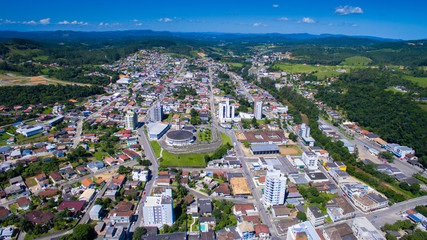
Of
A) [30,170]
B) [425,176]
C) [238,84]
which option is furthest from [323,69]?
[30,170]

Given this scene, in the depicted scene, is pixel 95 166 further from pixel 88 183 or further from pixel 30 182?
pixel 30 182

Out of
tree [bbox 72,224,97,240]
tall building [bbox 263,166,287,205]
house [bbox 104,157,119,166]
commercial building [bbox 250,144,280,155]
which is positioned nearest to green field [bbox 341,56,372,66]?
commercial building [bbox 250,144,280,155]

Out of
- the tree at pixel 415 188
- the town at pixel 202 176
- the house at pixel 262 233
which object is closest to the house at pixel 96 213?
the town at pixel 202 176

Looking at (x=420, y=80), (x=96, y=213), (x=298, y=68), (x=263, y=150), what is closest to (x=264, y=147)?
(x=263, y=150)

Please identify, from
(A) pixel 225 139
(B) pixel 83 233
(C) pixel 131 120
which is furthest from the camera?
(C) pixel 131 120

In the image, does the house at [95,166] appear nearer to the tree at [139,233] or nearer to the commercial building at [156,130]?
the commercial building at [156,130]

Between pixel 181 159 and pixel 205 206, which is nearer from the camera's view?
pixel 205 206

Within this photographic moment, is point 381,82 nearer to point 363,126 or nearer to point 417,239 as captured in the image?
point 363,126
